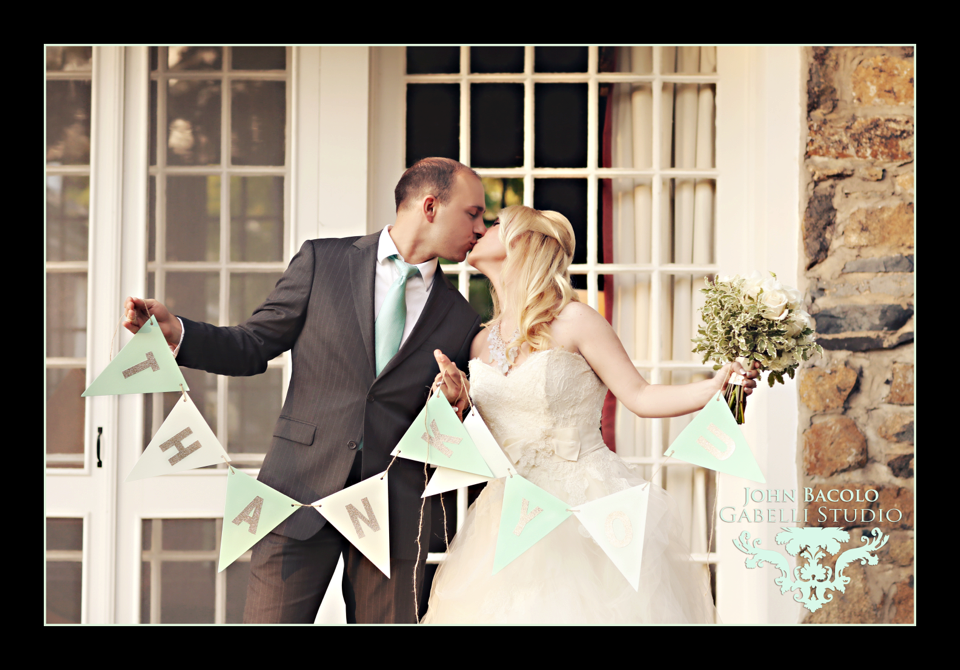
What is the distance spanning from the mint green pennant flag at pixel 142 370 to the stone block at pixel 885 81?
9.51 ft

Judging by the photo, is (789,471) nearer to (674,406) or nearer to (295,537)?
(674,406)

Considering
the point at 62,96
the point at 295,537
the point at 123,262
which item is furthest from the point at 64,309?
the point at 295,537

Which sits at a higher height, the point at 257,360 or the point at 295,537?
the point at 257,360

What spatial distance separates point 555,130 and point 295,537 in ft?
6.67

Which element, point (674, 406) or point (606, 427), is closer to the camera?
point (674, 406)

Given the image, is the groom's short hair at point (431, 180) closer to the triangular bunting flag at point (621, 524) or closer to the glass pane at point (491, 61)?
the glass pane at point (491, 61)

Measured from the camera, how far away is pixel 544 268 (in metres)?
2.48

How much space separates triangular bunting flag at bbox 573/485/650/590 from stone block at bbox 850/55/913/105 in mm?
1939

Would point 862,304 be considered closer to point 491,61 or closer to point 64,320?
point 491,61

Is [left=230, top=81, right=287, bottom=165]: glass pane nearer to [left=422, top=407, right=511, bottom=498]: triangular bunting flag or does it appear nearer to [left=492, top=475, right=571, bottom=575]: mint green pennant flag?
[left=422, top=407, right=511, bottom=498]: triangular bunting flag

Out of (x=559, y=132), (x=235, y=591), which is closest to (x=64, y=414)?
(x=235, y=591)

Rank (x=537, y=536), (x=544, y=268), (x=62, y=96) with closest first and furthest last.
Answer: (x=537, y=536)
(x=544, y=268)
(x=62, y=96)

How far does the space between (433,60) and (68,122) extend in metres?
1.61

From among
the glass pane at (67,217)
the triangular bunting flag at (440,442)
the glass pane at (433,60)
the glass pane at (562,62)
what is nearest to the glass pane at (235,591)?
the triangular bunting flag at (440,442)
